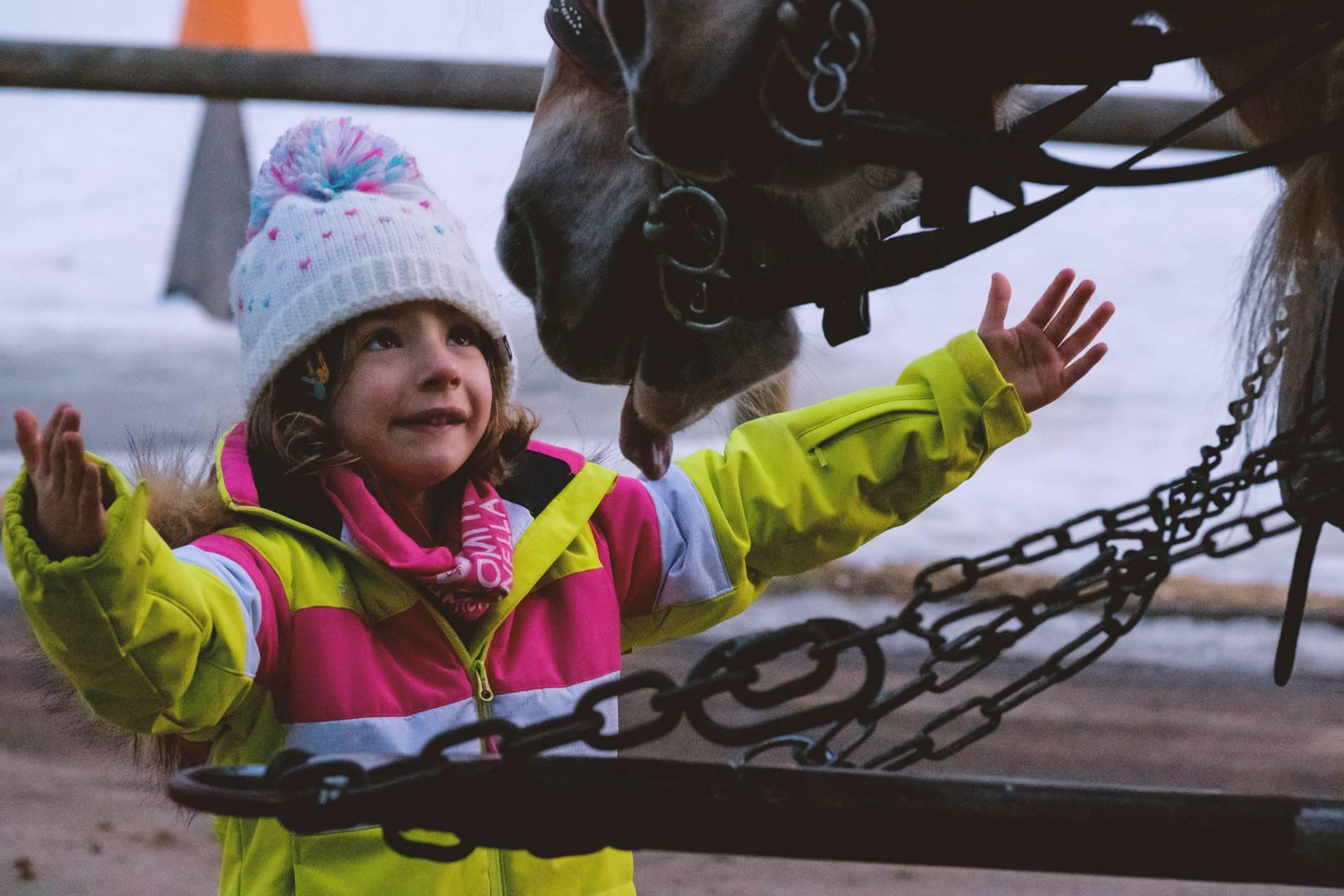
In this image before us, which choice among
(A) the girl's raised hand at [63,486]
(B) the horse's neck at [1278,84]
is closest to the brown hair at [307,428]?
(A) the girl's raised hand at [63,486]

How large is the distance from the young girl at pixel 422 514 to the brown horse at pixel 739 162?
10 cm

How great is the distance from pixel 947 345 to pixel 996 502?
108 inches

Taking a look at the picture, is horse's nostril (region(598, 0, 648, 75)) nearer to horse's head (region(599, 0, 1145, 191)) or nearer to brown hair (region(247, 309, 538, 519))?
horse's head (region(599, 0, 1145, 191))

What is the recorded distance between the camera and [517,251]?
107 cm

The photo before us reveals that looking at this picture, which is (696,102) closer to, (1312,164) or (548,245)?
(548,245)

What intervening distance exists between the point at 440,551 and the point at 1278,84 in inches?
30.0

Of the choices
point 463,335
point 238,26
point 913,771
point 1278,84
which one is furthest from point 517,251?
point 238,26

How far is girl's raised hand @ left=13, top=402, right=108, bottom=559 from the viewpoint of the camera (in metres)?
0.75

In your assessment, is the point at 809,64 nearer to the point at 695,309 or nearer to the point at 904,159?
the point at 904,159

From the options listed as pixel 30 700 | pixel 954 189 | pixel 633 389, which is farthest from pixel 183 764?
pixel 30 700

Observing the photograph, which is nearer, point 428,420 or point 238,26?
point 428,420

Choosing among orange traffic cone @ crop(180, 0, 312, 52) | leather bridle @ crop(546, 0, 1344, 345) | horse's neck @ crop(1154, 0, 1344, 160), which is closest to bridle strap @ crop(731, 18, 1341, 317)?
leather bridle @ crop(546, 0, 1344, 345)

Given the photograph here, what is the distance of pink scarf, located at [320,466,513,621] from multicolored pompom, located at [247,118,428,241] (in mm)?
252

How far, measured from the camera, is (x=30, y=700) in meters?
2.54
